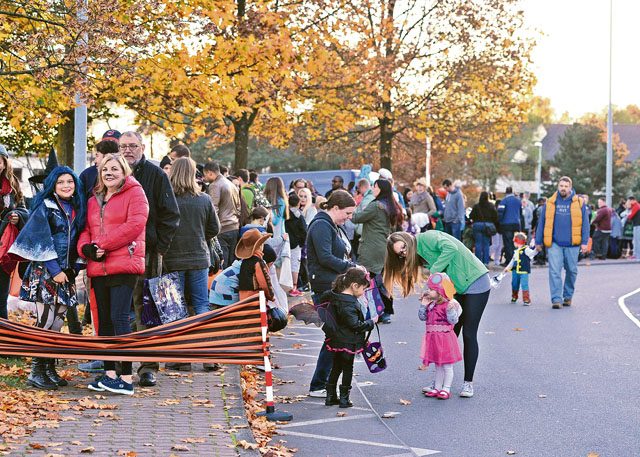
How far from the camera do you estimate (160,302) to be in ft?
31.1

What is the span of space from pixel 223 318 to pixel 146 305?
3.73 feet

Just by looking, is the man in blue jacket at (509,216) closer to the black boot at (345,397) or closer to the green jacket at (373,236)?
the green jacket at (373,236)

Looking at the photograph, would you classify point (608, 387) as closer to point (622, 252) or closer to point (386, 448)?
point (386, 448)

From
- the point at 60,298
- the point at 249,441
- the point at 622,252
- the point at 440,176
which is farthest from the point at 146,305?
the point at 440,176

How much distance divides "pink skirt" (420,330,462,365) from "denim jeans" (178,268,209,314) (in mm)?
2100

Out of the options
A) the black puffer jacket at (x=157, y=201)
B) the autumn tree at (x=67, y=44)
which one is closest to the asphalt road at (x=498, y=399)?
the black puffer jacket at (x=157, y=201)

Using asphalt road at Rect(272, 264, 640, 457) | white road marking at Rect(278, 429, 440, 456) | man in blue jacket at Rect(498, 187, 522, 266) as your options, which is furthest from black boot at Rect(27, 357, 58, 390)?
man in blue jacket at Rect(498, 187, 522, 266)

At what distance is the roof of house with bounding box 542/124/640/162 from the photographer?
4729 inches

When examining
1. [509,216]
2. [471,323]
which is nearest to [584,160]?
[509,216]

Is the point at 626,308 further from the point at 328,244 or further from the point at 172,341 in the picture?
the point at 172,341

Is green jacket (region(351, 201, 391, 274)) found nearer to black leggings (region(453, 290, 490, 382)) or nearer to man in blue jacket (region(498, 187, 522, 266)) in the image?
black leggings (region(453, 290, 490, 382))

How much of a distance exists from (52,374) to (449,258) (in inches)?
132

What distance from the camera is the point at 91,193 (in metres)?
8.94

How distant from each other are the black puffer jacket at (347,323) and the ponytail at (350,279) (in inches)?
2.7
